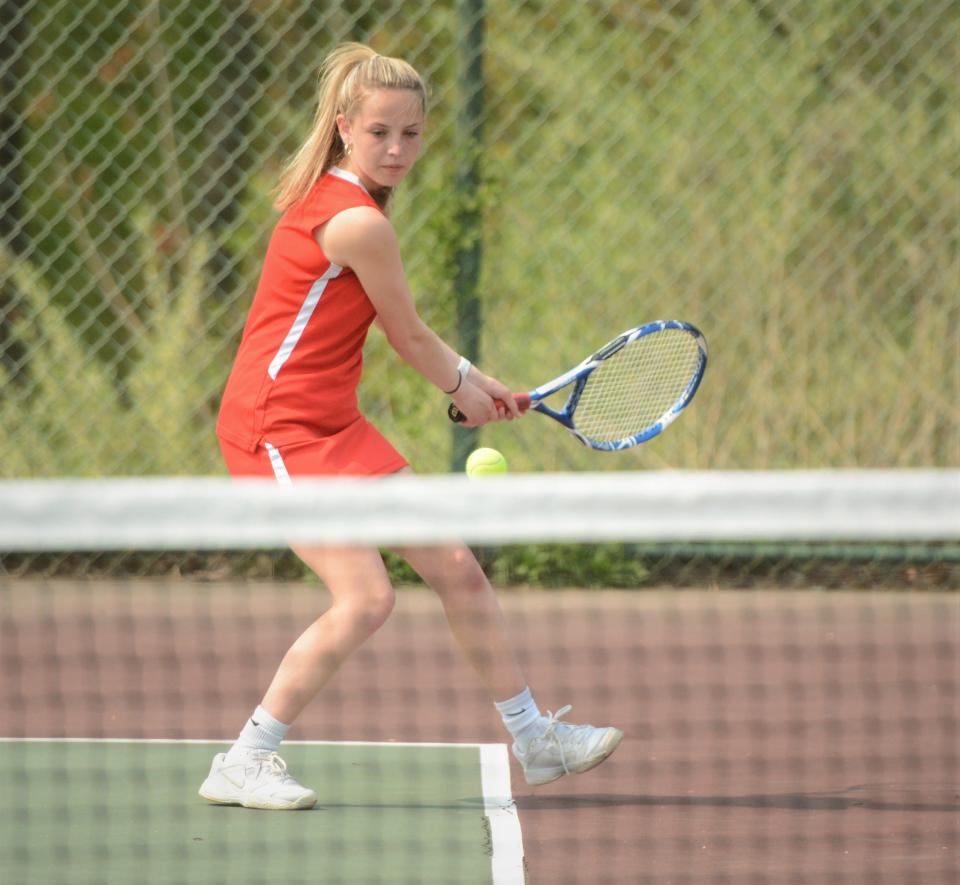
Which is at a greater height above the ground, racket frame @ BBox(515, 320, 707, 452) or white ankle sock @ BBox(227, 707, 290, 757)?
racket frame @ BBox(515, 320, 707, 452)

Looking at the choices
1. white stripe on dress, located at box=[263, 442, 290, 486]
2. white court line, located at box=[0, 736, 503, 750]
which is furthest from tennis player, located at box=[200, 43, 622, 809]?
white court line, located at box=[0, 736, 503, 750]

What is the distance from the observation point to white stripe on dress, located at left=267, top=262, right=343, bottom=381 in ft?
12.2

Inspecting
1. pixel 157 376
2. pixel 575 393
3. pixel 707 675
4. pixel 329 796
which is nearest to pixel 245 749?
pixel 329 796

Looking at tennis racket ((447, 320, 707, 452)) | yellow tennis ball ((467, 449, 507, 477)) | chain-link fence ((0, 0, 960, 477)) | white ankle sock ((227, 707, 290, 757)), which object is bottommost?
white ankle sock ((227, 707, 290, 757))

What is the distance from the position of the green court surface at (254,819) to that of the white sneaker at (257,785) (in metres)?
0.03

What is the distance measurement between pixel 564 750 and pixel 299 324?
1122mm

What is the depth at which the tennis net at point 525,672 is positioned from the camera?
8.66 feet

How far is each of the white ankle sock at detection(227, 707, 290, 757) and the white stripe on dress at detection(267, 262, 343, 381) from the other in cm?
75

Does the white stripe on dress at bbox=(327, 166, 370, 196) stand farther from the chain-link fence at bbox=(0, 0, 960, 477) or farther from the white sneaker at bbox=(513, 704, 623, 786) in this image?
the chain-link fence at bbox=(0, 0, 960, 477)

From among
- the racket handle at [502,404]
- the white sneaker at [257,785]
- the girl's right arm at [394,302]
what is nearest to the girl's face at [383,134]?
the girl's right arm at [394,302]

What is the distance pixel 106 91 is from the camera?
649 cm

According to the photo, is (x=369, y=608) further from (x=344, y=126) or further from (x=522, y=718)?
(x=344, y=126)

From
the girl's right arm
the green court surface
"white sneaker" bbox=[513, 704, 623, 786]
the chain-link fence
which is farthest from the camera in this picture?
the chain-link fence

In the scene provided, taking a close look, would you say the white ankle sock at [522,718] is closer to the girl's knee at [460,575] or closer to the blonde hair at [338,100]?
the girl's knee at [460,575]
